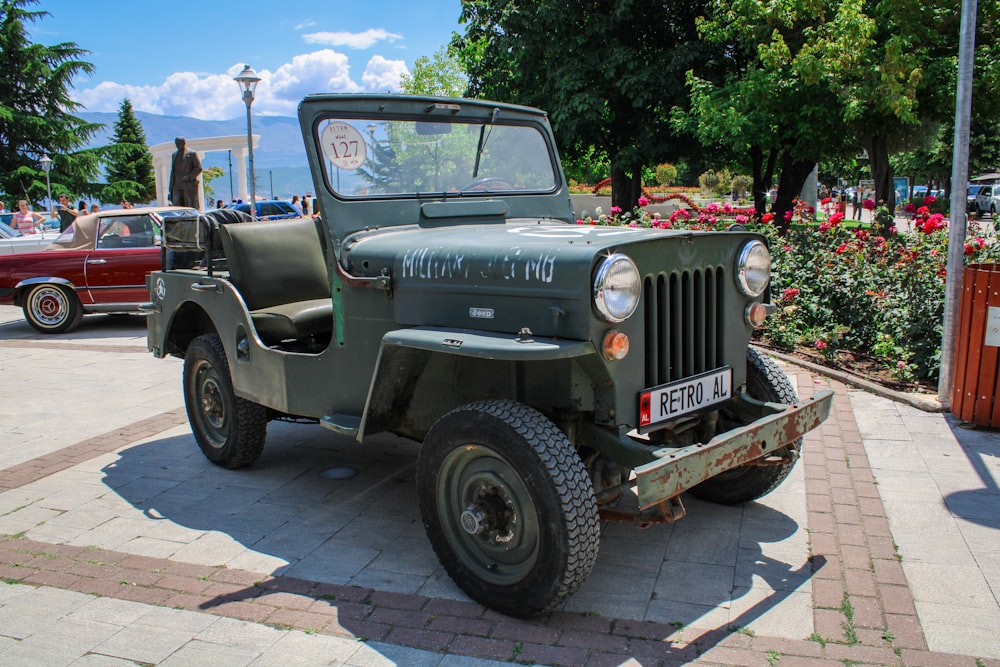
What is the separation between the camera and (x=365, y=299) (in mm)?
3943

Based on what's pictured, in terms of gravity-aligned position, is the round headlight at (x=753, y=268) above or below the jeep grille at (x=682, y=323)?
above

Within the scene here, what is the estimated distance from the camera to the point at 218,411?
5227mm

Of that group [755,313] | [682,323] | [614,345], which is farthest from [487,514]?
[755,313]

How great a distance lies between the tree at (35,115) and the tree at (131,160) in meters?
3.25

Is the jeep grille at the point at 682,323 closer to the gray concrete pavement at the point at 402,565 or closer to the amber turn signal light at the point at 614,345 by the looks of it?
the amber turn signal light at the point at 614,345

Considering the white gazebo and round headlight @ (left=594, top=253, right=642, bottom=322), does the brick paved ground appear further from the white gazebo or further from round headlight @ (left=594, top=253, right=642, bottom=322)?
the white gazebo

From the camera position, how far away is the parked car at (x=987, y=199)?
32700 millimetres

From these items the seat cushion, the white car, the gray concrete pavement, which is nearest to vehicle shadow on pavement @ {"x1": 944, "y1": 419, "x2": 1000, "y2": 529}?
the gray concrete pavement

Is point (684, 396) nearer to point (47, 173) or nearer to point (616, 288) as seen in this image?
point (616, 288)

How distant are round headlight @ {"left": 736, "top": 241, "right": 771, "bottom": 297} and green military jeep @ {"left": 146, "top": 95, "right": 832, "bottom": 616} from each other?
0.01 m

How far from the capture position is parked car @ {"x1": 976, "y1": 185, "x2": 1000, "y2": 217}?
32.7m

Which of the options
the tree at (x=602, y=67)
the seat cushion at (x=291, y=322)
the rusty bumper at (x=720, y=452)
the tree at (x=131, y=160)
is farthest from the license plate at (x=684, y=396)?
the tree at (x=131, y=160)

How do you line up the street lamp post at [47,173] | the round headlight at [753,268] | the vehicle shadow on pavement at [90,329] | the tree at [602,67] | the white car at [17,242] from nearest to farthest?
1. the round headlight at [753,268]
2. the vehicle shadow on pavement at [90,329]
3. the white car at [17,242]
4. the tree at [602,67]
5. the street lamp post at [47,173]

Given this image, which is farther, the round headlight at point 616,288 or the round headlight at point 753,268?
the round headlight at point 753,268
